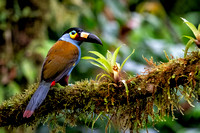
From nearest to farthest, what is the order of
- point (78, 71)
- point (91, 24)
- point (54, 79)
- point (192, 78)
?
point (192, 78) < point (54, 79) < point (78, 71) < point (91, 24)

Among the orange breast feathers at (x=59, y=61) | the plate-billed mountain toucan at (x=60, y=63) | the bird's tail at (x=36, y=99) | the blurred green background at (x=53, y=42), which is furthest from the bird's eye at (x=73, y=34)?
the blurred green background at (x=53, y=42)

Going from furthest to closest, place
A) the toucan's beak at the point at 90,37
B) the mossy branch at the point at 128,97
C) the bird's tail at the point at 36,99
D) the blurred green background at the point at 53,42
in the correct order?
the blurred green background at the point at 53,42 → the toucan's beak at the point at 90,37 → the bird's tail at the point at 36,99 → the mossy branch at the point at 128,97

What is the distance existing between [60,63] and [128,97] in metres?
0.80

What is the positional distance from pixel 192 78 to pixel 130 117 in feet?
1.82

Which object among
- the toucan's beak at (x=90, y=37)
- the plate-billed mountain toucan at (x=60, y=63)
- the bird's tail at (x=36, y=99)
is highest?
the toucan's beak at (x=90, y=37)

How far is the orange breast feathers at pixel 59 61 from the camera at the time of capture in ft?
A: 7.50

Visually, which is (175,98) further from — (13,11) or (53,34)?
(53,34)

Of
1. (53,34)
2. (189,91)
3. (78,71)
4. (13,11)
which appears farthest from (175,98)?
(53,34)

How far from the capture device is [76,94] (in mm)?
1996

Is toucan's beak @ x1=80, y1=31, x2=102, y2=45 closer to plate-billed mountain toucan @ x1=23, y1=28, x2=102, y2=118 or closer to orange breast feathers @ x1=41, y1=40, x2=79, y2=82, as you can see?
plate-billed mountain toucan @ x1=23, y1=28, x2=102, y2=118

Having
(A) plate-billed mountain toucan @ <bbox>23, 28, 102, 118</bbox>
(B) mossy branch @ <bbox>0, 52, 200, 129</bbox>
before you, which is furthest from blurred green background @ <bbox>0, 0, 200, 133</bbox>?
(B) mossy branch @ <bbox>0, 52, 200, 129</bbox>

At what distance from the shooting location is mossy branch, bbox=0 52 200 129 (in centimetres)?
173

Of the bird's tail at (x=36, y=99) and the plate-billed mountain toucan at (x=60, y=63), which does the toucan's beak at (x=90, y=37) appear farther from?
the bird's tail at (x=36, y=99)

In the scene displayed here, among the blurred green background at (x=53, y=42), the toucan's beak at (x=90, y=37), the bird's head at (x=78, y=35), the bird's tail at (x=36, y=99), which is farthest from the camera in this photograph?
the blurred green background at (x=53, y=42)
